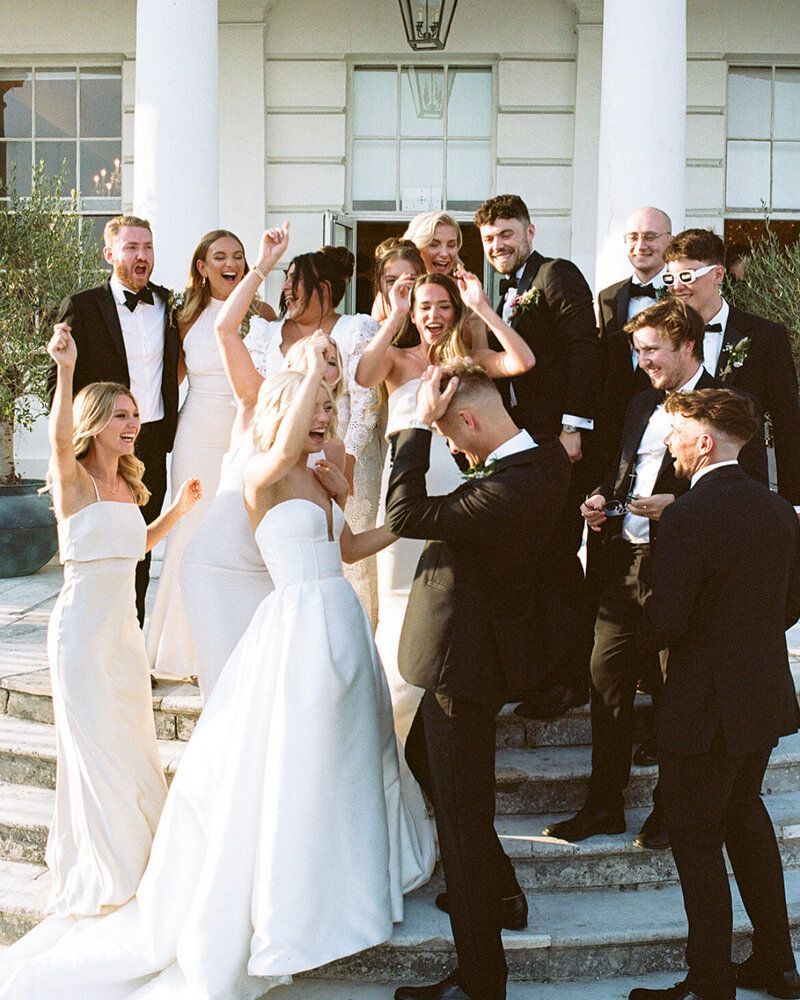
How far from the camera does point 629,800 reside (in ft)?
14.8

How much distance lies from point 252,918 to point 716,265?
8.81 ft

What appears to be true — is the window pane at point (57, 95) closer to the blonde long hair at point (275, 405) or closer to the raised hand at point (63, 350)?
the raised hand at point (63, 350)

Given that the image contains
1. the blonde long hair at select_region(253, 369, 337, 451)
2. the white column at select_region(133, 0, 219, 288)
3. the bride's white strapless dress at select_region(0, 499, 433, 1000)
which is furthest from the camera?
the white column at select_region(133, 0, 219, 288)

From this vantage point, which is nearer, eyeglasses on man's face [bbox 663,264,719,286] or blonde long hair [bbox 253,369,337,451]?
blonde long hair [bbox 253,369,337,451]

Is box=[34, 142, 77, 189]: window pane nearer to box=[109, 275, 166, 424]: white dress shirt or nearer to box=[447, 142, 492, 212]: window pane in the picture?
box=[447, 142, 492, 212]: window pane

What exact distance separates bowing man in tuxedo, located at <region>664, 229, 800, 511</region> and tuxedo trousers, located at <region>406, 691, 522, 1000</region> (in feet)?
5.30

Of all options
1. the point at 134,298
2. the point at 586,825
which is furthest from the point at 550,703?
the point at 134,298

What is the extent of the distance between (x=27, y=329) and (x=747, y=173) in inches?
262

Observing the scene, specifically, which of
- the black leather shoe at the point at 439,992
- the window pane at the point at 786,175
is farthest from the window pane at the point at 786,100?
the black leather shoe at the point at 439,992

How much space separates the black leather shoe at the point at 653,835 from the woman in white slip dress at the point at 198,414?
199 cm

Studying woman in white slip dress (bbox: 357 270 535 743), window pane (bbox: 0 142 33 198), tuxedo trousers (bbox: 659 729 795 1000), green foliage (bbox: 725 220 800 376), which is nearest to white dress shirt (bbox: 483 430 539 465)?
woman in white slip dress (bbox: 357 270 535 743)

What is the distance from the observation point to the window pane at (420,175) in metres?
10.9

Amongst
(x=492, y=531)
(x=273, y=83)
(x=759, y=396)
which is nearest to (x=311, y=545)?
(x=492, y=531)

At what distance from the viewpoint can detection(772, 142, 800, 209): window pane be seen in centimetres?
1086
